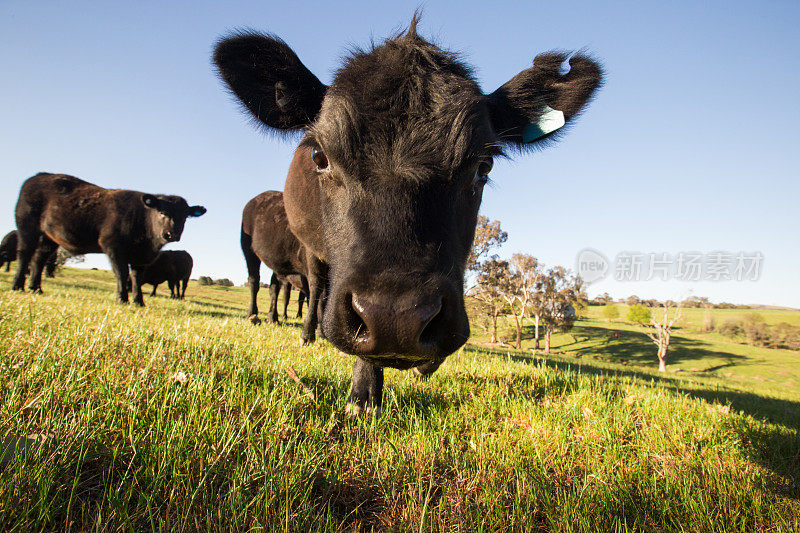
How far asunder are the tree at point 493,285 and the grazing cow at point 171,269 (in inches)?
1396

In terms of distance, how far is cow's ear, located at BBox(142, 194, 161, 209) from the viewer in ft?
32.9

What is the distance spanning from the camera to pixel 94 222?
9.92 m

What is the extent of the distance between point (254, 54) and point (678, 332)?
118 meters

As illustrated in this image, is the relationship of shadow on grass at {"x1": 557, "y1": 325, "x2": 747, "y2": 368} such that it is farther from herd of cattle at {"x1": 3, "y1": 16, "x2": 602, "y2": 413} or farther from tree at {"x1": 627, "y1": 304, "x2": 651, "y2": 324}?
herd of cattle at {"x1": 3, "y1": 16, "x2": 602, "y2": 413}

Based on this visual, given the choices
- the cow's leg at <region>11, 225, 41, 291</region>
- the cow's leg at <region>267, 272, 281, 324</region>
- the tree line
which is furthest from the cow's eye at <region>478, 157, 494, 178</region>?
the tree line

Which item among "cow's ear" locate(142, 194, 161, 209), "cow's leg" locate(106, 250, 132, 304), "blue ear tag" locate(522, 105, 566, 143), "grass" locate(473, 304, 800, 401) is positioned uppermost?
"blue ear tag" locate(522, 105, 566, 143)

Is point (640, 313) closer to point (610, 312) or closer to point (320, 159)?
point (610, 312)

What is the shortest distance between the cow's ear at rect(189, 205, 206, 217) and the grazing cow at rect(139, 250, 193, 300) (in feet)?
49.8

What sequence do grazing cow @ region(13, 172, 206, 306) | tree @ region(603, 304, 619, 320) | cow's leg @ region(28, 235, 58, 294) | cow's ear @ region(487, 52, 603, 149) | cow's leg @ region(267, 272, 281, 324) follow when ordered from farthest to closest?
1. tree @ region(603, 304, 619, 320)
2. cow's leg @ region(28, 235, 58, 294)
3. grazing cow @ region(13, 172, 206, 306)
4. cow's leg @ region(267, 272, 281, 324)
5. cow's ear @ region(487, 52, 603, 149)

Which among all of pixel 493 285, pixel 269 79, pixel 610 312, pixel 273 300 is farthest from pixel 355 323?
pixel 610 312

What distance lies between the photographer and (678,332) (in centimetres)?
9431

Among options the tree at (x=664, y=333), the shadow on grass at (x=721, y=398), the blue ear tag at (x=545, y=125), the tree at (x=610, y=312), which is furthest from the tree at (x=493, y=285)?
the tree at (x=610, y=312)

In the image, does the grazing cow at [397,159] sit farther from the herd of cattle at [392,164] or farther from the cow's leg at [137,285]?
the cow's leg at [137,285]

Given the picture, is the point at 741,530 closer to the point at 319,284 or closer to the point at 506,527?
the point at 506,527
